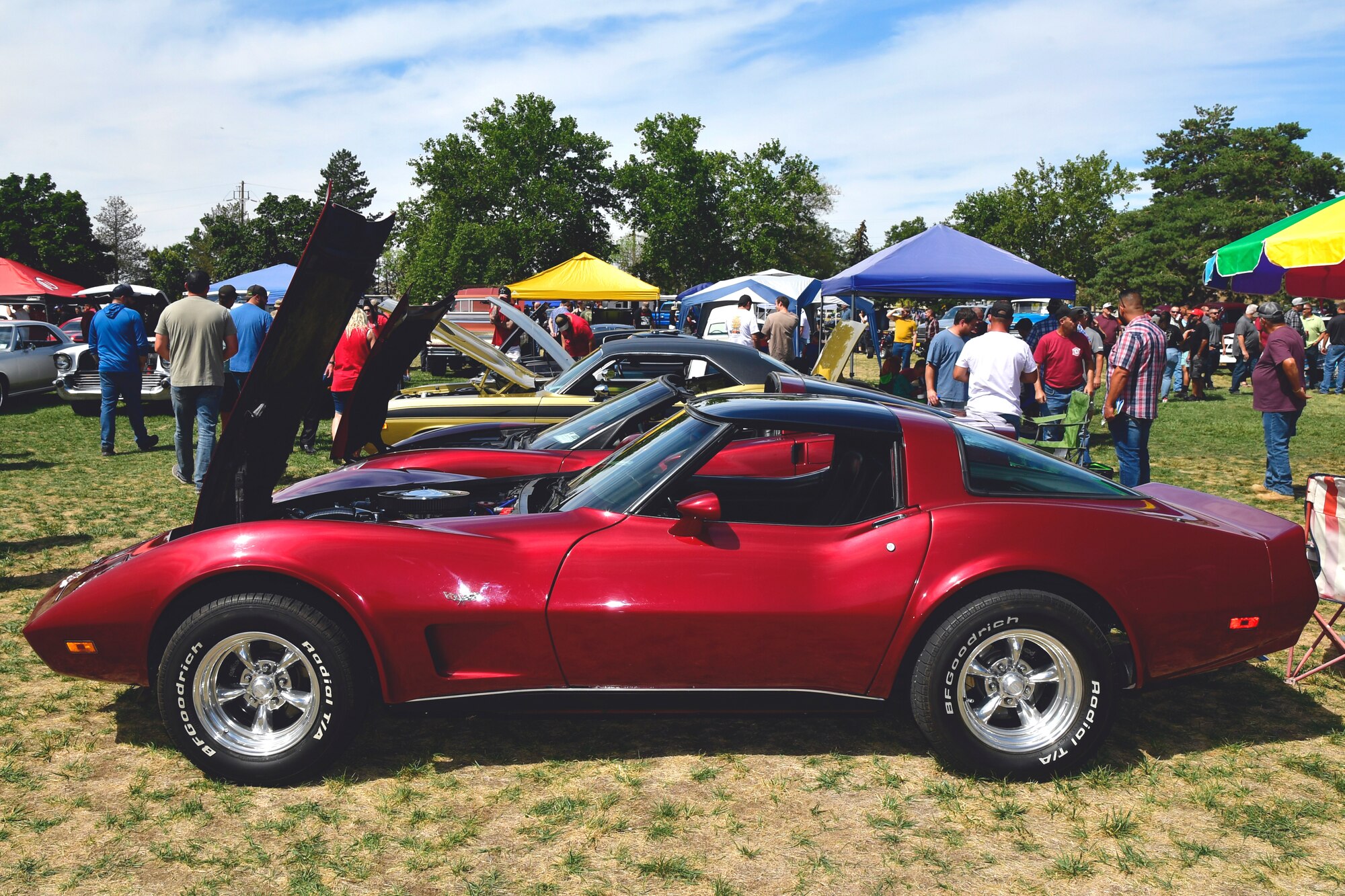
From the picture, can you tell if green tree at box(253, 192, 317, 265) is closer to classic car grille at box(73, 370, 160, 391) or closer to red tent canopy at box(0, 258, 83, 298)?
red tent canopy at box(0, 258, 83, 298)

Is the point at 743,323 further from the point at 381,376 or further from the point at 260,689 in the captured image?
the point at 260,689

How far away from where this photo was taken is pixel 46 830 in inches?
120

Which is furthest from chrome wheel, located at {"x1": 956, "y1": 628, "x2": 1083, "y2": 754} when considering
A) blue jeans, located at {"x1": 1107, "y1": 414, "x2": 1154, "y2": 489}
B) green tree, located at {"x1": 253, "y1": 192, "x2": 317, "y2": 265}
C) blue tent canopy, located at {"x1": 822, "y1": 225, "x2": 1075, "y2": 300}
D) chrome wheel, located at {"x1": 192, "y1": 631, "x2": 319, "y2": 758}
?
green tree, located at {"x1": 253, "y1": 192, "x2": 317, "y2": 265}

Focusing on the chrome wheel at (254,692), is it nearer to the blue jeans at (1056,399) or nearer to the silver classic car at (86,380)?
the blue jeans at (1056,399)

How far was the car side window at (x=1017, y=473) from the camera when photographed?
3.56 m

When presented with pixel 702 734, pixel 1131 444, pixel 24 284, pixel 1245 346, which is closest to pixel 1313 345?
pixel 1245 346

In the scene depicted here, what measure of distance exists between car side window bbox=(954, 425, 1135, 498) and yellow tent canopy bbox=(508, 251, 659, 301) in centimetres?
2045

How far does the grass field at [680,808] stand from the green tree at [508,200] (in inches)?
2399

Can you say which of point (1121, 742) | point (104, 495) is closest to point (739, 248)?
point (104, 495)

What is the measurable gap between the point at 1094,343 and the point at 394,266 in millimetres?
90361

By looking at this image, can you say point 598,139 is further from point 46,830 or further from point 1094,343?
point 46,830

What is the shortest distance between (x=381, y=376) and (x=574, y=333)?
954 centimetres

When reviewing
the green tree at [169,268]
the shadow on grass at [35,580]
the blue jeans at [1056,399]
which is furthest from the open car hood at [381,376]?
the green tree at [169,268]

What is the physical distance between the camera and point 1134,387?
7875mm
